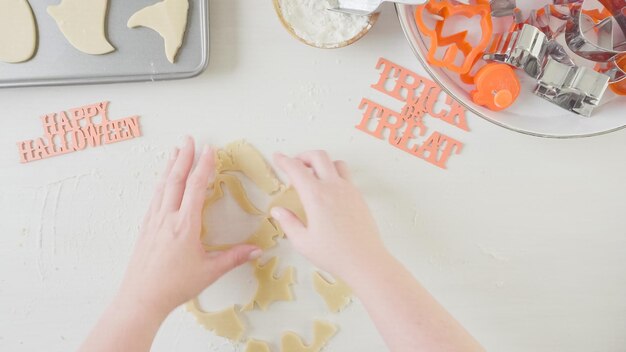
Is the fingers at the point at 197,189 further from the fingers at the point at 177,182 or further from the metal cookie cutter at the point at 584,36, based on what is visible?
the metal cookie cutter at the point at 584,36

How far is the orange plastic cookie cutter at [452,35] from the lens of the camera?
583 millimetres

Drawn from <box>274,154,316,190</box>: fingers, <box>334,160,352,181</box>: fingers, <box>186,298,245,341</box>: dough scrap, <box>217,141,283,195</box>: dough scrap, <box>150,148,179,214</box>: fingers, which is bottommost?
<box>186,298,245,341</box>: dough scrap

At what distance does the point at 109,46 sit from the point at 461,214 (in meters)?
0.47

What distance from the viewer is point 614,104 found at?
0.61m

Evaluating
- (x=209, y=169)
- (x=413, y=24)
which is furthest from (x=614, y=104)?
(x=209, y=169)

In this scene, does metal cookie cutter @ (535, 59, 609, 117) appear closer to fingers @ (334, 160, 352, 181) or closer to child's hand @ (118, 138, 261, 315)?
fingers @ (334, 160, 352, 181)

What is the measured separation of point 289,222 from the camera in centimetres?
60

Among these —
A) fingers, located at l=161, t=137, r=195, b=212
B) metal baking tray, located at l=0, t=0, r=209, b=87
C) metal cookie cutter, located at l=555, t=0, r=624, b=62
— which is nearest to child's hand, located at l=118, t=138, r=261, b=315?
fingers, located at l=161, t=137, r=195, b=212

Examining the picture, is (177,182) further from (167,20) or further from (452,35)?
(452,35)

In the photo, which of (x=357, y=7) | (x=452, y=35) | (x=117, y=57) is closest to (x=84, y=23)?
(x=117, y=57)

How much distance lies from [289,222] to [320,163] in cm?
8

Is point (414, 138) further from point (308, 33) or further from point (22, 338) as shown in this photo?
point (22, 338)

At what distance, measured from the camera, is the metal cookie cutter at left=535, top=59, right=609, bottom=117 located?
57 cm

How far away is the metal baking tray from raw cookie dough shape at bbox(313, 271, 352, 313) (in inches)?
11.5
